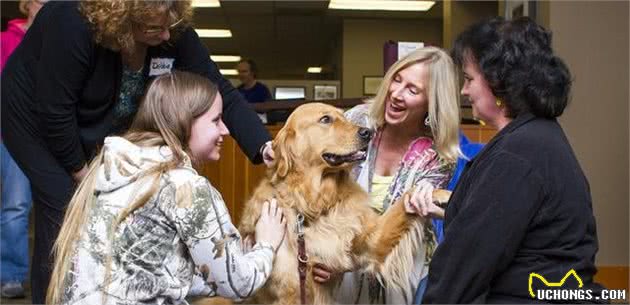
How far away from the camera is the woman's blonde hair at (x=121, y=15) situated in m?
2.52

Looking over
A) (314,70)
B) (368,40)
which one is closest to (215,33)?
(368,40)

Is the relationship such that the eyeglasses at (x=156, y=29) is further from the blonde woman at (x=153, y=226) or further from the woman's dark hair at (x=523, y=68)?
the woman's dark hair at (x=523, y=68)

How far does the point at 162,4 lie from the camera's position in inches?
99.4

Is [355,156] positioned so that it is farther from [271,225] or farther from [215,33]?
[215,33]

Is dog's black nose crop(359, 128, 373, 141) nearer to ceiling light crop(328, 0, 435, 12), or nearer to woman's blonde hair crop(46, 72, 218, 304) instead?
woman's blonde hair crop(46, 72, 218, 304)

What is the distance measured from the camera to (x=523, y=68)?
210cm

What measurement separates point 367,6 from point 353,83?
6.60 ft

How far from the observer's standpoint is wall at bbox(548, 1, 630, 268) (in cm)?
526

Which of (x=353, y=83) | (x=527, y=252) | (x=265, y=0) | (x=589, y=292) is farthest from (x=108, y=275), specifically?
(x=353, y=83)

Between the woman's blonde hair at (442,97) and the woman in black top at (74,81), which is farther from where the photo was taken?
the woman's blonde hair at (442,97)

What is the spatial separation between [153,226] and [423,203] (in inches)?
34.2

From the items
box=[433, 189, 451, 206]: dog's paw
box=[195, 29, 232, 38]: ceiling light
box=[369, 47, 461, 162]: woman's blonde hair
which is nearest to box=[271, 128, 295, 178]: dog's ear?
box=[369, 47, 461, 162]: woman's blonde hair

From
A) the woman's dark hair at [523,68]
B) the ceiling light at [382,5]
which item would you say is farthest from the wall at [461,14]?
the woman's dark hair at [523,68]

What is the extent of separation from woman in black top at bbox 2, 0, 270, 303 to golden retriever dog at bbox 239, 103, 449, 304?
9.8 inches
